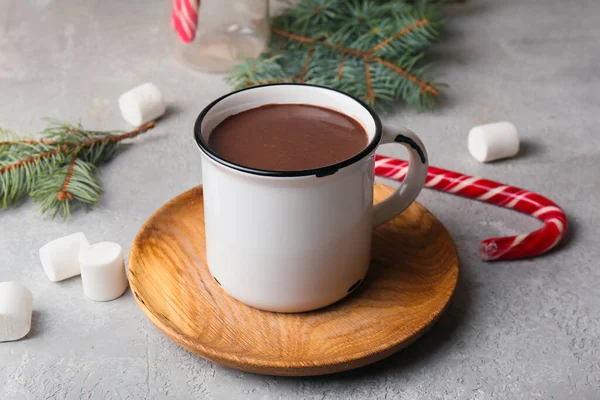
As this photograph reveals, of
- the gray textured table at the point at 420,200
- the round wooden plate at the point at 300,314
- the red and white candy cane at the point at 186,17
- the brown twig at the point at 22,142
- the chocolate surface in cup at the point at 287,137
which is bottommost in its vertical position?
the gray textured table at the point at 420,200

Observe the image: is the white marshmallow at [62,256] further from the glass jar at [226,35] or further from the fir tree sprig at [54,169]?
Answer: the glass jar at [226,35]

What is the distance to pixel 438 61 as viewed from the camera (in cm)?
186

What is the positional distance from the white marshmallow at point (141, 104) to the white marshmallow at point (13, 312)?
1.82ft

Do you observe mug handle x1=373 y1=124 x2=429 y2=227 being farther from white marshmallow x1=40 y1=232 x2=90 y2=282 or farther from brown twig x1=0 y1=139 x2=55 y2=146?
brown twig x1=0 y1=139 x2=55 y2=146

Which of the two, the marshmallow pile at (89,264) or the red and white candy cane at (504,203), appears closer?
the marshmallow pile at (89,264)

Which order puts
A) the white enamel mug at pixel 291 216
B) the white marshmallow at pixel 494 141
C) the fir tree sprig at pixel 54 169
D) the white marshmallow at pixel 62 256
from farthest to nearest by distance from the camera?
1. the white marshmallow at pixel 494 141
2. the fir tree sprig at pixel 54 169
3. the white marshmallow at pixel 62 256
4. the white enamel mug at pixel 291 216

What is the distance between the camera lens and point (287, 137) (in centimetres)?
101

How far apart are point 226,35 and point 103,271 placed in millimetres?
870

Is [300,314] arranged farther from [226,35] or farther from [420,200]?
[226,35]

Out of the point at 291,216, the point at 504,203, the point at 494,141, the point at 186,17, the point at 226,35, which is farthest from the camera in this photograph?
the point at 226,35

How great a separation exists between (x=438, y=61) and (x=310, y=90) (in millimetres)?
852

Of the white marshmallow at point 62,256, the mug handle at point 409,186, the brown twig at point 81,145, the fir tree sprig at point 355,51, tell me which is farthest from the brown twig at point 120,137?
the mug handle at point 409,186

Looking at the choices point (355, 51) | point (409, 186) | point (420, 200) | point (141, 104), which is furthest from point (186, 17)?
point (409, 186)

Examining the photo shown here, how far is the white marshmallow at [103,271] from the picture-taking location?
1114 millimetres
